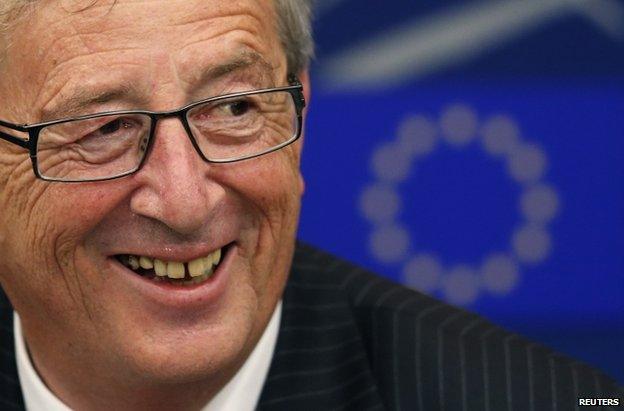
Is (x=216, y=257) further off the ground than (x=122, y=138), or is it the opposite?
(x=122, y=138)

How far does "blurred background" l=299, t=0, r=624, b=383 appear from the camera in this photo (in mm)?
3979

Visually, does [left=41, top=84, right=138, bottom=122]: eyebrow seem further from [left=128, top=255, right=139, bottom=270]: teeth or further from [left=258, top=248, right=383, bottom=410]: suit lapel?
[left=258, top=248, right=383, bottom=410]: suit lapel

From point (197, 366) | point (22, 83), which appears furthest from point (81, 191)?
point (197, 366)

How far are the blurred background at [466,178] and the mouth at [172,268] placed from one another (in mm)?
1614

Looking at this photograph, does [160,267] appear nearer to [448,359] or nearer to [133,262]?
[133,262]

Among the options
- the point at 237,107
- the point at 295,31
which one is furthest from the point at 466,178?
the point at 237,107

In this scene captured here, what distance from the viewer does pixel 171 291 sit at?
237 cm

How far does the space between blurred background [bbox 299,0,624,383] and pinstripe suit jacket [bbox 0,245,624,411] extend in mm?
1158

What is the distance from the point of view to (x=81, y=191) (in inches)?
91.4

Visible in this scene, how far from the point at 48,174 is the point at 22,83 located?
0.57 ft

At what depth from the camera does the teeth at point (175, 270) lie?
7.77 ft

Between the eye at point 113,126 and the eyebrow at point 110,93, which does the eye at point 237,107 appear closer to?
the eyebrow at point 110,93

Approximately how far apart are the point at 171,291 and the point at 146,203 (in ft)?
0.62

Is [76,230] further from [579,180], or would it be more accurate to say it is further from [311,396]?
[579,180]
